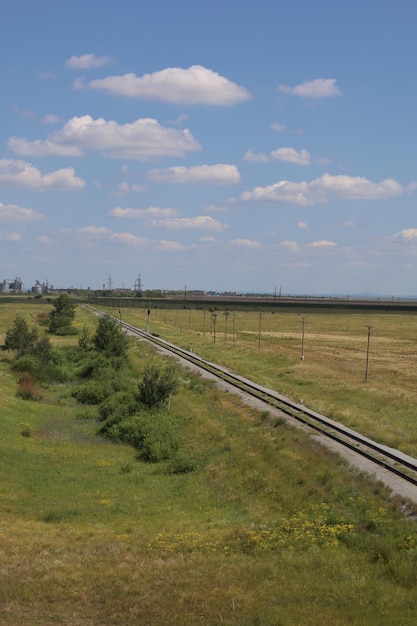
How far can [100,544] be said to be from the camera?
880 inches

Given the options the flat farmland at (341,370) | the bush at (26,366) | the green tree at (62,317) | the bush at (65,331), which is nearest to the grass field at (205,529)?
the flat farmland at (341,370)

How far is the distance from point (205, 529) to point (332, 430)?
15.8m

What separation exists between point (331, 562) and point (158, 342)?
76.7 metres

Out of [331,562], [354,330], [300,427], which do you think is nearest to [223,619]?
[331,562]

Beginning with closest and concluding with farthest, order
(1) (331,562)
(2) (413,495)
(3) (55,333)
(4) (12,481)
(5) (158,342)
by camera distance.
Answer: (1) (331,562) → (2) (413,495) → (4) (12,481) → (5) (158,342) → (3) (55,333)

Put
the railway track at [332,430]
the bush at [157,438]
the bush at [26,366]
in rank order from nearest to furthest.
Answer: the railway track at [332,430], the bush at [157,438], the bush at [26,366]

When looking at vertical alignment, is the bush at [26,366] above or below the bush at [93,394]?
above

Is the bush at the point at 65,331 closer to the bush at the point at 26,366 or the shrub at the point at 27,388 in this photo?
the bush at the point at 26,366

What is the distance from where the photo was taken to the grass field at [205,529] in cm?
1719

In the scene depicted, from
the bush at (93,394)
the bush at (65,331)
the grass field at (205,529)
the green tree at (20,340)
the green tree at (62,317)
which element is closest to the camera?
the grass field at (205,529)

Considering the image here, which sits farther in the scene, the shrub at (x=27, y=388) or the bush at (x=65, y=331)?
the bush at (x=65, y=331)

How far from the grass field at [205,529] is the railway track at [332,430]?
5.69ft

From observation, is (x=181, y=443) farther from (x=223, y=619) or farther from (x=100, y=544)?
(x=223, y=619)

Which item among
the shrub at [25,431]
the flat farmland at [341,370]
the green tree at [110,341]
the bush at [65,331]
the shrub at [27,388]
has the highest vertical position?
the green tree at [110,341]
